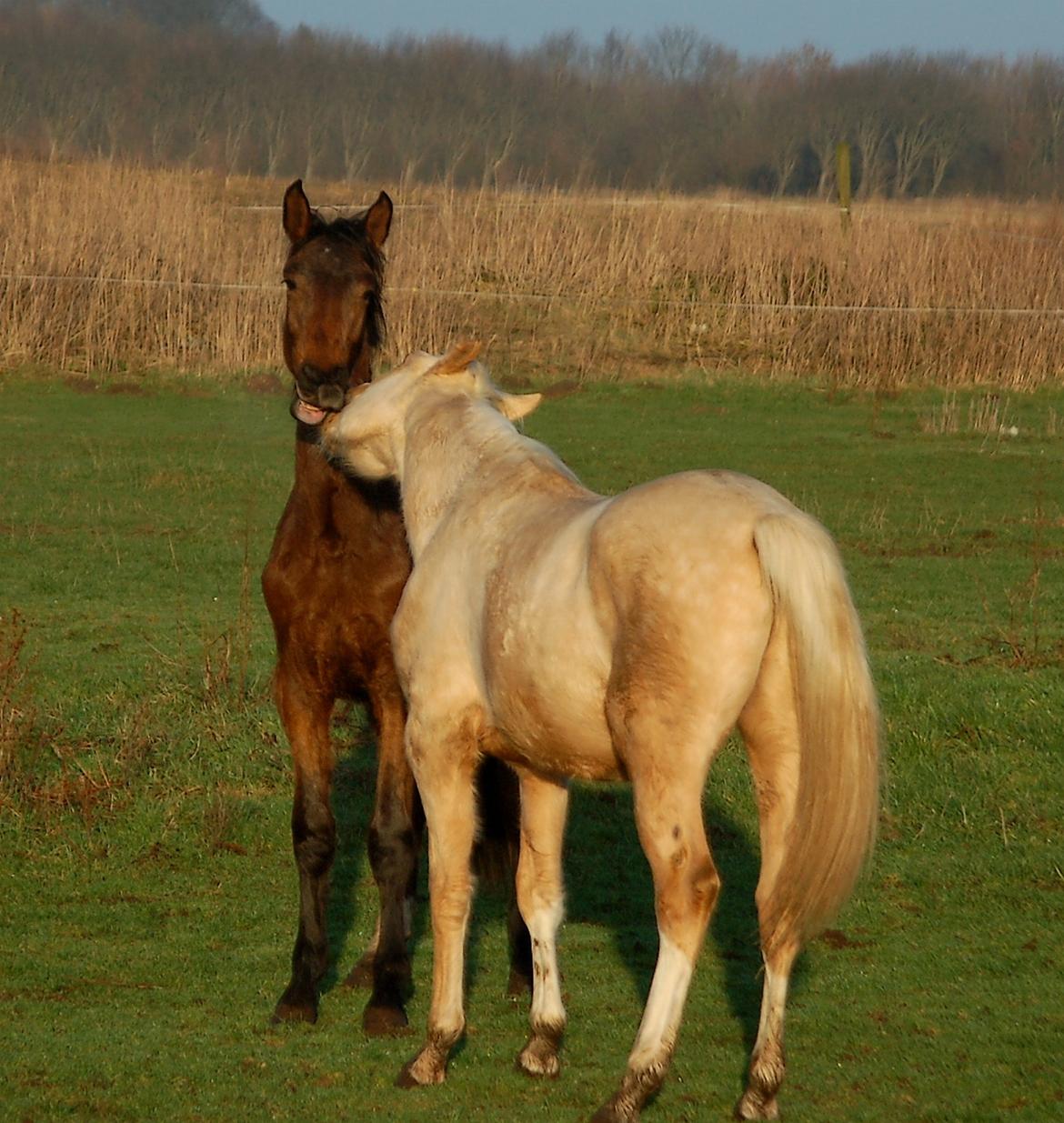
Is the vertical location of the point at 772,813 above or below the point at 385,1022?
above

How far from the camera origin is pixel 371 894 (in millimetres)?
6707

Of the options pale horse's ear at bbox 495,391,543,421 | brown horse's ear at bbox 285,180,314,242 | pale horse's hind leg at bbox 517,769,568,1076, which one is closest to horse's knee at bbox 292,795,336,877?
pale horse's hind leg at bbox 517,769,568,1076

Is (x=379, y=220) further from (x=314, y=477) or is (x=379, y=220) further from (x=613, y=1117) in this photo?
(x=613, y=1117)

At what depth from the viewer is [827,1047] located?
498 centimetres

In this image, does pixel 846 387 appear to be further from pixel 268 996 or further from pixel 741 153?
pixel 741 153

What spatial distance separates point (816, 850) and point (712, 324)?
20553 mm

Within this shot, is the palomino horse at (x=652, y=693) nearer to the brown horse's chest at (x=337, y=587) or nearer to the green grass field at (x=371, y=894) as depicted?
the green grass field at (x=371, y=894)

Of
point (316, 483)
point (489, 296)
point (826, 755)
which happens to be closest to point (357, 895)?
point (316, 483)

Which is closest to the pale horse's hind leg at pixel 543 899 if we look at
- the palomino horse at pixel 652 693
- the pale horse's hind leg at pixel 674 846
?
the palomino horse at pixel 652 693

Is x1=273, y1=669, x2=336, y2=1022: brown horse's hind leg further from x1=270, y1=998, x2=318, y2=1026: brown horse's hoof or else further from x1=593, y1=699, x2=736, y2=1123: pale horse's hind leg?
x1=593, y1=699, x2=736, y2=1123: pale horse's hind leg

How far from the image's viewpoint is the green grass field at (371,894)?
4691 millimetres

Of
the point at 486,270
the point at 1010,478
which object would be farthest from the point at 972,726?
the point at 486,270

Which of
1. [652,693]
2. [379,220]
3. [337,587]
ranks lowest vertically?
[337,587]

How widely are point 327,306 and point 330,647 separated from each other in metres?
1.17
